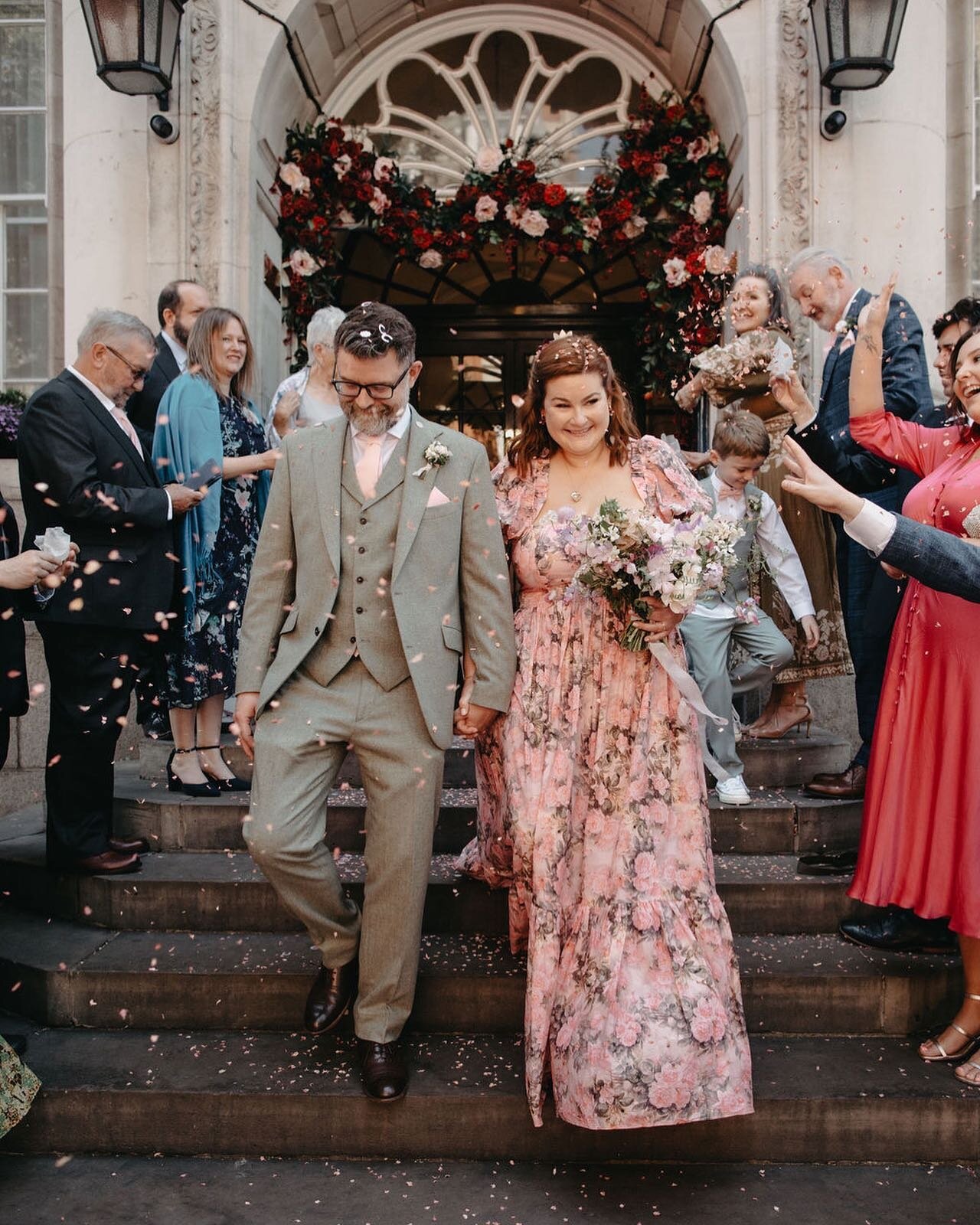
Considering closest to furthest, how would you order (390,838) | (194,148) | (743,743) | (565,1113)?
(565,1113) < (390,838) < (743,743) < (194,148)

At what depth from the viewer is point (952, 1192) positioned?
2953 millimetres

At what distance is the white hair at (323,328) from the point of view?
17.0ft

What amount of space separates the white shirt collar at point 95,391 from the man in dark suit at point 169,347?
0.68 m

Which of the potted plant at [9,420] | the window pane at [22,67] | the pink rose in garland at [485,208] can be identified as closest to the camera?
the potted plant at [9,420]

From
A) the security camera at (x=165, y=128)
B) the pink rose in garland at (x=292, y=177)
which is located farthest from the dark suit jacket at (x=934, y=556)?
the pink rose in garland at (x=292, y=177)

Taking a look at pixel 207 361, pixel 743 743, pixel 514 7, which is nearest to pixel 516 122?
pixel 514 7

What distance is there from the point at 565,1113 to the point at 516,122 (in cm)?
693

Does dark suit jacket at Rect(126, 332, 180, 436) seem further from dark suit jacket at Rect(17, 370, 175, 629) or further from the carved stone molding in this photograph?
the carved stone molding

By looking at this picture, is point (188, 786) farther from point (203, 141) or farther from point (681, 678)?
point (203, 141)

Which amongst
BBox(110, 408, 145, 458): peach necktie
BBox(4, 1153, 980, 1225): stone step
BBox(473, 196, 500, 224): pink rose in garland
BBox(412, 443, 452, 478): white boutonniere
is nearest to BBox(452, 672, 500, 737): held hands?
BBox(412, 443, 452, 478): white boutonniere

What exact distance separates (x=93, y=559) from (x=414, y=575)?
1684 millimetres

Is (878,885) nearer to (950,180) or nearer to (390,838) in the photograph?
(390,838)

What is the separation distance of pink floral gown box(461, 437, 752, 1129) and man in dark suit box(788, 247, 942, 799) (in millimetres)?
1261

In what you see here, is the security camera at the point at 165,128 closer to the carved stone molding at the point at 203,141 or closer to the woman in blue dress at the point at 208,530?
the carved stone molding at the point at 203,141
